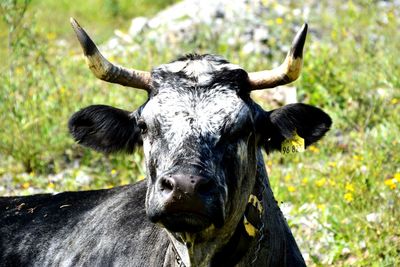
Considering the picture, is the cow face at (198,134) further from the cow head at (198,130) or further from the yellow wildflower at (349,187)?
the yellow wildflower at (349,187)

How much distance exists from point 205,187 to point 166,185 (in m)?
0.20

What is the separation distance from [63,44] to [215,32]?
178 inches

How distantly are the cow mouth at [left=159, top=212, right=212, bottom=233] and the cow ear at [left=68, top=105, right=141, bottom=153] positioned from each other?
104cm

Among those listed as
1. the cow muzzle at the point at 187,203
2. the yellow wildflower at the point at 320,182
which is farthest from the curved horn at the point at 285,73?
the yellow wildflower at the point at 320,182

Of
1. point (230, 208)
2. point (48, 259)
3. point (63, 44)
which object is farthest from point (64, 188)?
point (63, 44)

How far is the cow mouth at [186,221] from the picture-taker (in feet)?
15.0

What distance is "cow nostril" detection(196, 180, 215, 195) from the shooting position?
4.47 metres

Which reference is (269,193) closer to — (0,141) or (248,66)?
(0,141)

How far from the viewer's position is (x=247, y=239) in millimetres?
5258

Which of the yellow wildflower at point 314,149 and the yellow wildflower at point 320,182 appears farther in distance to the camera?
the yellow wildflower at point 314,149

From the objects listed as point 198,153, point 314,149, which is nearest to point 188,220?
point 198,153

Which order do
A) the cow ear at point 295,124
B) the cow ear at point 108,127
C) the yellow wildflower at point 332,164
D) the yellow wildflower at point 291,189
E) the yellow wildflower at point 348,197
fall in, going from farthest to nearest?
the yellow wildflower at point 332,164 < the yellow wildflower at point 291,189 < the yellow wildflower at point 348,197 < the cow ear at point 108,127 < the cow ear at point 295,124

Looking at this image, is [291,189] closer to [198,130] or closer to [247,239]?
[247,239]

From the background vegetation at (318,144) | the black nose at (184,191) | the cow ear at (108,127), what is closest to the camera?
the black nose at (184,191)
